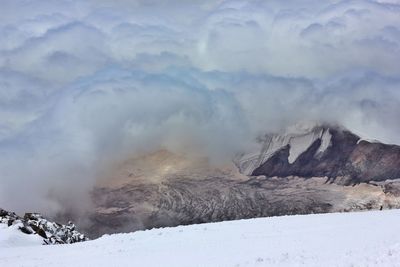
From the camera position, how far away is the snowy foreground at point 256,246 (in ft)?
102

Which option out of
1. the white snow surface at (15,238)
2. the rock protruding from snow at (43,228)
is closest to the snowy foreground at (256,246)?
the white snow surface at (15,238)

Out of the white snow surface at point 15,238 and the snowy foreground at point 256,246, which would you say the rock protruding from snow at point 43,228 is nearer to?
the white snow surface at point 15,238

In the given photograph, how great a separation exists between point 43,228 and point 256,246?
2538 inches

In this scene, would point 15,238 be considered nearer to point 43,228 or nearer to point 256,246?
point 43,228

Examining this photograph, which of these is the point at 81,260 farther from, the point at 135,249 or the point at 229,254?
the point at 229,254

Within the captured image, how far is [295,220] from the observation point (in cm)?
5334

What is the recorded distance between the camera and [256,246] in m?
39.3

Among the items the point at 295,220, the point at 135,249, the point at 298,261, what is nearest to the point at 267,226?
the point at 295,220

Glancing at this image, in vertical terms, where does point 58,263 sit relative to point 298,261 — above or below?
below

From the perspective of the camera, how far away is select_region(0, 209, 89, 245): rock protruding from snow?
84.5 meters

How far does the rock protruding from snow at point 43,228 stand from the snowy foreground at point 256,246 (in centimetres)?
3127

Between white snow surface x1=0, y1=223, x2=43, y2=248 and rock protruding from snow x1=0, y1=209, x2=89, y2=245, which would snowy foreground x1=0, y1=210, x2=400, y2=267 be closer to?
white snow surface x1=0, y1=223, x2=43, y2=248

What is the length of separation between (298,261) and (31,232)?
61.9 m

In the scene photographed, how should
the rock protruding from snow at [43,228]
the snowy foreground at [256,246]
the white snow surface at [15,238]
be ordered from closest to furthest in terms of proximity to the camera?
the snowy foreground at [256,246], the white snow surface at [15,238], the rock protruding from snow at [43,228]
